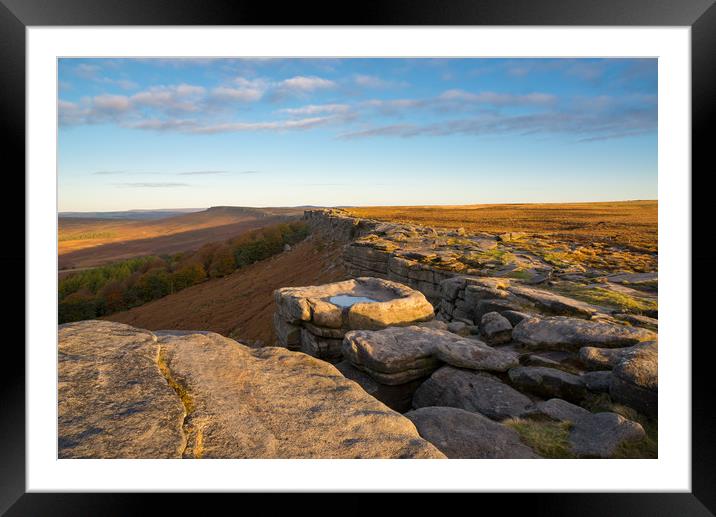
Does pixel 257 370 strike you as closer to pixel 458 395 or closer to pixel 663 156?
pixel 458 395

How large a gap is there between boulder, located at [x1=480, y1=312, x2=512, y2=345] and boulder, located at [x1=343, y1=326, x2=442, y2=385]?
1.12 meters

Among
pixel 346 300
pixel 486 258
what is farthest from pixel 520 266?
pixel 346 300

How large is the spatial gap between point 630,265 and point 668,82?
12.7 meters

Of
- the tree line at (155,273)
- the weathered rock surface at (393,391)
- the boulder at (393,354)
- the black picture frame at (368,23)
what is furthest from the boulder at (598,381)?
the tree line at (155,273)

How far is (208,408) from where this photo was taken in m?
3.46

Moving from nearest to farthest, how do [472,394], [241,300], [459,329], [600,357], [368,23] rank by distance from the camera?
1. [368,23]
2. [472,394]
3. [600,357]
4. [459,329]
5. [241,300]

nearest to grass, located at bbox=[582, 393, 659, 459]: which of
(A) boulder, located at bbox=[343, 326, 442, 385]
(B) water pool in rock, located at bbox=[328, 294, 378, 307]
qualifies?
(A) boulder, located at bbox=[343, 326, 442, 385]

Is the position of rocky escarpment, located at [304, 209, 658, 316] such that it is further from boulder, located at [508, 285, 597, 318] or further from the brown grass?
the brown grass

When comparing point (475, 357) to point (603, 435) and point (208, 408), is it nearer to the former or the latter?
point (603, 435)

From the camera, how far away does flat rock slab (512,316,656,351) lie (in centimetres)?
645

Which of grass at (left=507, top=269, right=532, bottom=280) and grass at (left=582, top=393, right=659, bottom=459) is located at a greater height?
grass at (left=507, top=269, right=532, bottom=280)

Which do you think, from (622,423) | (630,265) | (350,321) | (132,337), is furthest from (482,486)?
(630,265)

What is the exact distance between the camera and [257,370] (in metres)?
4.32

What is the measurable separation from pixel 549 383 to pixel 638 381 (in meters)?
1.11
